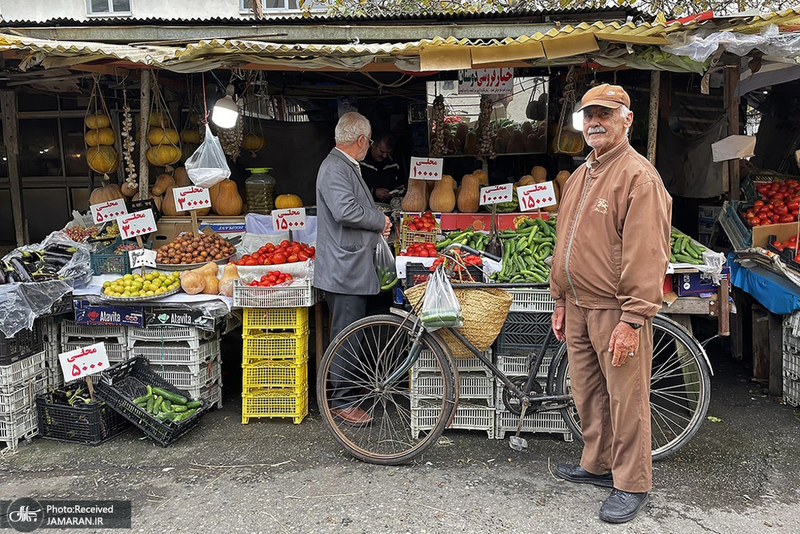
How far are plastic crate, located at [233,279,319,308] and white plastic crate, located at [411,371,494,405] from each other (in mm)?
1047

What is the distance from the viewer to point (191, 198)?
6086 mm

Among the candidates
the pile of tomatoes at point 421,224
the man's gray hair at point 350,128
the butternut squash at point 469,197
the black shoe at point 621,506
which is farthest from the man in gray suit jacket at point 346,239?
the black shoe at point 621,506

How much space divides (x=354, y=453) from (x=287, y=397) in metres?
0.97

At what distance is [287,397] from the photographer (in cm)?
496

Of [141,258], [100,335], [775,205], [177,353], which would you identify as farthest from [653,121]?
[100,335]

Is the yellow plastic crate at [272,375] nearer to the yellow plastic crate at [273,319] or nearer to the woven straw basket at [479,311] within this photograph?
the yellow plastic crate at [273,319]

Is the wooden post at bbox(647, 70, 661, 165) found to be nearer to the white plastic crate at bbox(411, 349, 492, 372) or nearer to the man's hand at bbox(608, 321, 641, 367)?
the white plastic crate at bbox(411, 349, 492, 372)

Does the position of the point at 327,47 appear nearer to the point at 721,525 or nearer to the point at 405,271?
the point at 405,271

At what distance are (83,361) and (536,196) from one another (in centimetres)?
394

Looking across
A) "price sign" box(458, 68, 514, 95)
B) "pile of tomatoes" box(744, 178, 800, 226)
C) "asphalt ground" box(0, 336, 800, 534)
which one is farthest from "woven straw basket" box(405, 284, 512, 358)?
"pile of tomatoes" box(744, 178, 800, 226)

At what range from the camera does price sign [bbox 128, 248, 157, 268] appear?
18.1 feet

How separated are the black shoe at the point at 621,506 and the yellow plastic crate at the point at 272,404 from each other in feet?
8.09

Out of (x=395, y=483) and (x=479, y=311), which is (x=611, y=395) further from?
(x=395, y=483)

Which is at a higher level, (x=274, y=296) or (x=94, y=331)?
(x=274, y=296)
